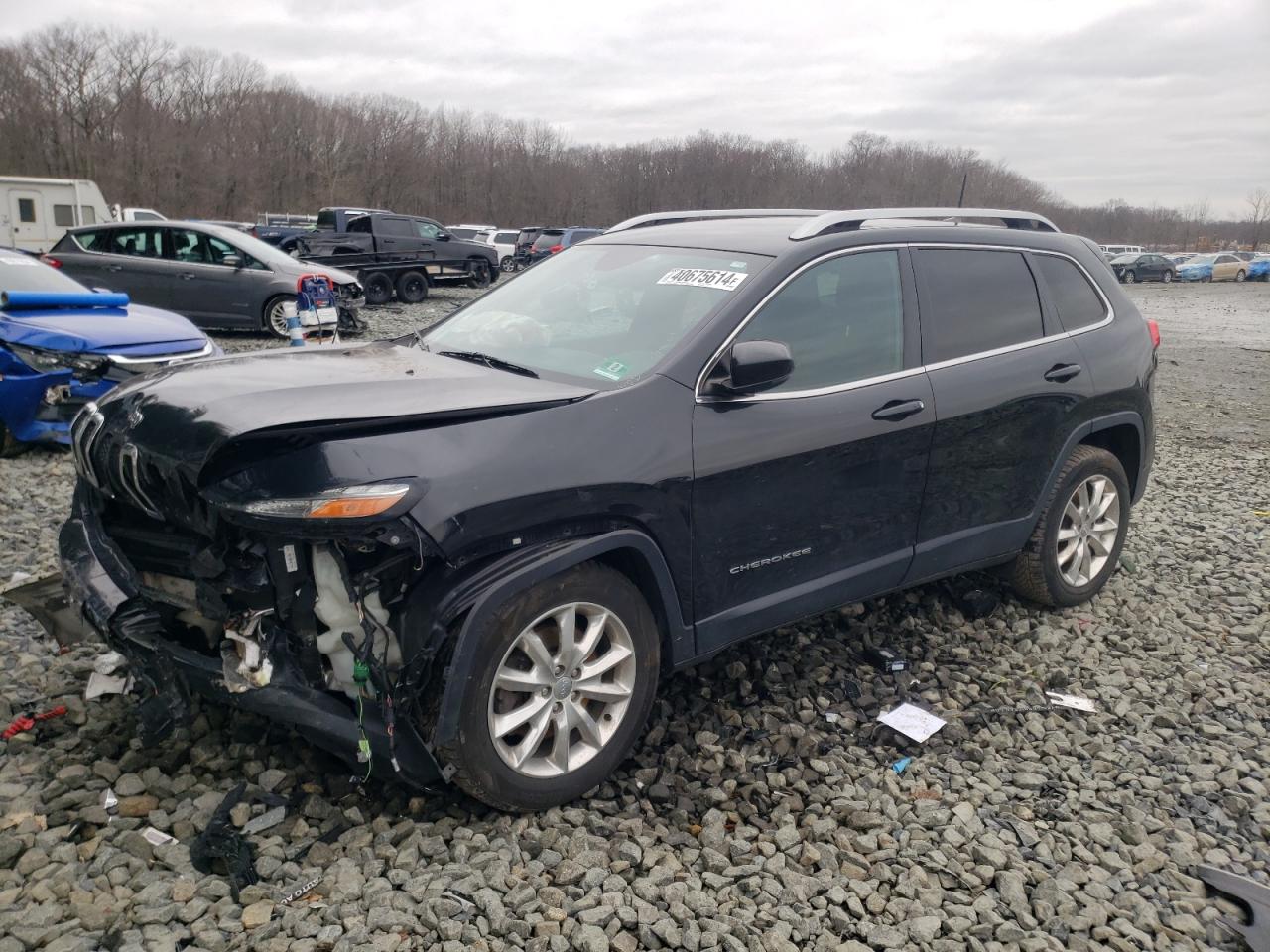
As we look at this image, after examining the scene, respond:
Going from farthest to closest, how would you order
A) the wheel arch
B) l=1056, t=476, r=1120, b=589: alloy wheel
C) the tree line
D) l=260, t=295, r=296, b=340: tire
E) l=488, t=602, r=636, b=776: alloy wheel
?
the tree line, l=260, t=295, r=296, b=340: tire, l=1056, t=476, r=1120, b=589: alloy wheel, l=488, t=602, r=636, b=776: alloy wheel, the wheel arch

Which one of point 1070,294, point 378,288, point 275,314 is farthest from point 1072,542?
point 378,288

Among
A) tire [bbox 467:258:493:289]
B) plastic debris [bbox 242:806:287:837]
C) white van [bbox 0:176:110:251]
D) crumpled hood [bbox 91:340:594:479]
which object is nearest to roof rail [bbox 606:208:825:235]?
crumpled hood [bbox 91:340:594:479]

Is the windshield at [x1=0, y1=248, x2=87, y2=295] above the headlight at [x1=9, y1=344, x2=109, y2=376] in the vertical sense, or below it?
above

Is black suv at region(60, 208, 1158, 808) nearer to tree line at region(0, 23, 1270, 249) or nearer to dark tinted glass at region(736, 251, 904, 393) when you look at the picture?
dark tinted glass at region(736, 251, 904, 393)

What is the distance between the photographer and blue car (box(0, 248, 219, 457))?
21.1 ft

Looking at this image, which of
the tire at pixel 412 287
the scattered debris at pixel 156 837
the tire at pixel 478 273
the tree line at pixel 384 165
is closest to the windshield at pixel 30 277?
the scattered debris at pixel 156 837

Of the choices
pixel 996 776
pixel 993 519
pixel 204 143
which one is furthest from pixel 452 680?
pixel 204 143

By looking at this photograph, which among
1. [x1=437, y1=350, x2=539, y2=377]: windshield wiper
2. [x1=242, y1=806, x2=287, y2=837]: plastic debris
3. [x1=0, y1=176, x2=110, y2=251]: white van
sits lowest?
[x1=242, y1=806, x2=287, y2=837]: plastic debris

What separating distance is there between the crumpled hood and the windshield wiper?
6 centimetres

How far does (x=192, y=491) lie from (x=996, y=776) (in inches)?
115

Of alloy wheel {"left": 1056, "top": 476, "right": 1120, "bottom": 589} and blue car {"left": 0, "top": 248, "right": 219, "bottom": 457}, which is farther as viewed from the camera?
blue car {"left": 0, "top": 248, "right": 219, "bottom": 457}

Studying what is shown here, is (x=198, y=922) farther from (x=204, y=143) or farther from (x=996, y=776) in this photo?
(x=204, y=143)

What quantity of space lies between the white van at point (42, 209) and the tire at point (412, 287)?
10.9 m

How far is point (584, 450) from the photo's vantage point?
285 centimetres
